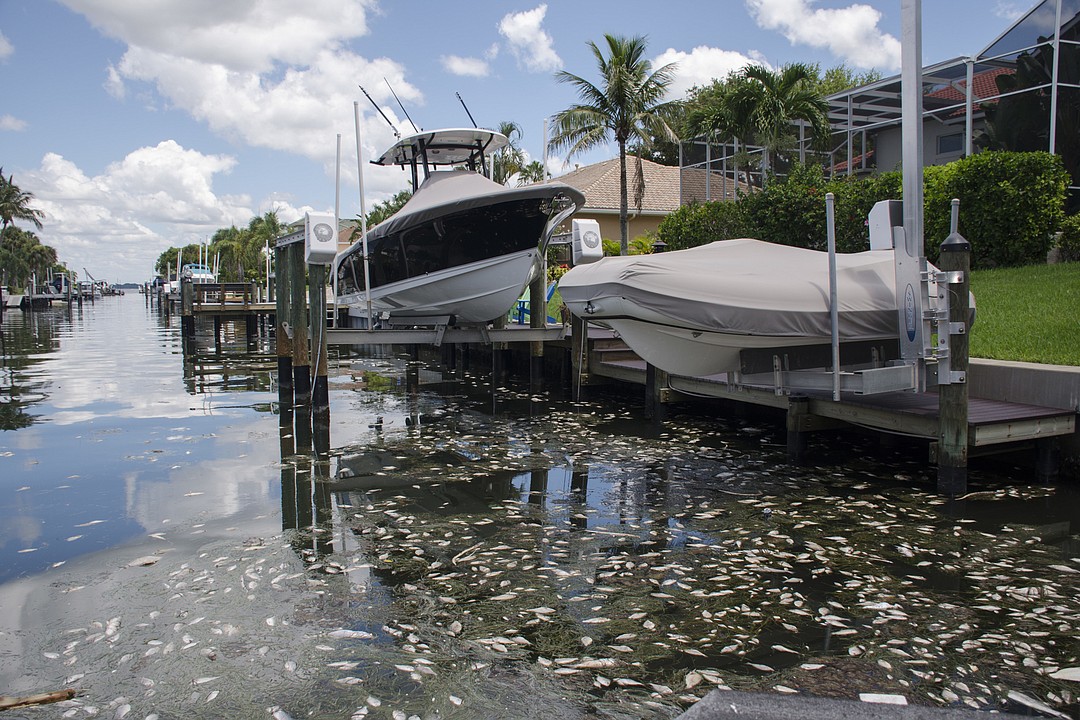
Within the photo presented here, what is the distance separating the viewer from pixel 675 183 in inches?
1535

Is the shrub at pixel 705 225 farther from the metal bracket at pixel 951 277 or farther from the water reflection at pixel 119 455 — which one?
the metal bracket at pixel 951 277

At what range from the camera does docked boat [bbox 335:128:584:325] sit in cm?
1426

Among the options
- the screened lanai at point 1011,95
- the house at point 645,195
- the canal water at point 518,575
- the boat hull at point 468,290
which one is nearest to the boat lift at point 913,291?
the canal water at point 518,575

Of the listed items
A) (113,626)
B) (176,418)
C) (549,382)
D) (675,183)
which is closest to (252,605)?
(113,626)

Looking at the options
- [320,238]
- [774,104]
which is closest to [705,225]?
[774,104]

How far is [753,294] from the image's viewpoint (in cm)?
805

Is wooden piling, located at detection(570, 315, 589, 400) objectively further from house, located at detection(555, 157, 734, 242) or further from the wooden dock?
house, located at detection(555, 157, 734, 242)

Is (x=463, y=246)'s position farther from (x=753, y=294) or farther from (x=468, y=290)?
(x=753, y=294)

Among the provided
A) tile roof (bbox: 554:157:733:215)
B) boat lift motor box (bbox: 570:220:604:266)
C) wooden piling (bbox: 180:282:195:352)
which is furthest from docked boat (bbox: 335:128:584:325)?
tile roof (bbox: 554:157:733:215)

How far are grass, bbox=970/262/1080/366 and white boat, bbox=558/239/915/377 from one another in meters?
2.20

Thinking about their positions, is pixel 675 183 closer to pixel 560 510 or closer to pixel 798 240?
pixel 798 240

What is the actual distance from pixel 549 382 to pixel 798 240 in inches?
283

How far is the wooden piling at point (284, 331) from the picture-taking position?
47.2 feet

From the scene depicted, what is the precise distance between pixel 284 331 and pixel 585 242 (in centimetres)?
562
